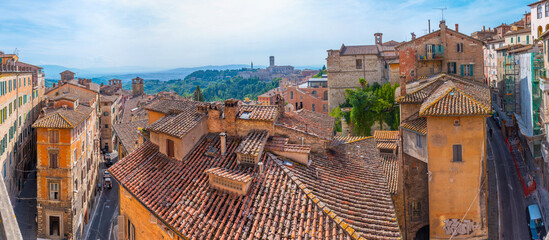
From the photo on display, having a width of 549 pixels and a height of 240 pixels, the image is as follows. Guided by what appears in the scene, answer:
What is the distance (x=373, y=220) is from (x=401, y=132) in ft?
43.5

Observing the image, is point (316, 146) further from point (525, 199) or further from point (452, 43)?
point (452, 43)

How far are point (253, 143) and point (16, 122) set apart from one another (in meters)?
30.4

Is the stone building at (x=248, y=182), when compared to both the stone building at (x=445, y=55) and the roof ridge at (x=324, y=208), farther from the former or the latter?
the stone building at (x=445, y=55)

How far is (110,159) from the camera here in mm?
51469

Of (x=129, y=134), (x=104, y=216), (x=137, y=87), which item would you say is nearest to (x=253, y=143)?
(x=129, y=134)

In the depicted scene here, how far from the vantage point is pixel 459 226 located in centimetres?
1922

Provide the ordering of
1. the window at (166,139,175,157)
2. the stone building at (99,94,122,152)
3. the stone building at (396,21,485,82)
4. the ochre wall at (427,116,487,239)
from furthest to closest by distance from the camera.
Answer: the stone building at (99,94,122,152), the stone building at (396,21,485,82), the ochre wall at (427,116,487,239), the window at (166,139,175,157)

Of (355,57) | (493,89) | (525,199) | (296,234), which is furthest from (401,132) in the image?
(493,89)

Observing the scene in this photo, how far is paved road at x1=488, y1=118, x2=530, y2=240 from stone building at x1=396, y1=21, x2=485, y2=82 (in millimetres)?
7146

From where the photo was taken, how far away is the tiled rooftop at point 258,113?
47.1 ft

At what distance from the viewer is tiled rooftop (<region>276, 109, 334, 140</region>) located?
49.7 feet

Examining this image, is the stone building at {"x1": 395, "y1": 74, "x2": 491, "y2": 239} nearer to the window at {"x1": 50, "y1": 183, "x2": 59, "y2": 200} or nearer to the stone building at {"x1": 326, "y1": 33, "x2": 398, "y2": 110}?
the window at {"x1": 50, "y1": 183, "x2": 59, "y2": 200}

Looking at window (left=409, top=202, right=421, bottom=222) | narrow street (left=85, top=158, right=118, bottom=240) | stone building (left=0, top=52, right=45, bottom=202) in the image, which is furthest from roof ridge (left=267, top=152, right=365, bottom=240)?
stone building (left=0, top=52, right=45, bottom=202)

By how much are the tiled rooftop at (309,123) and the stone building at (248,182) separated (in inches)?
3.5
